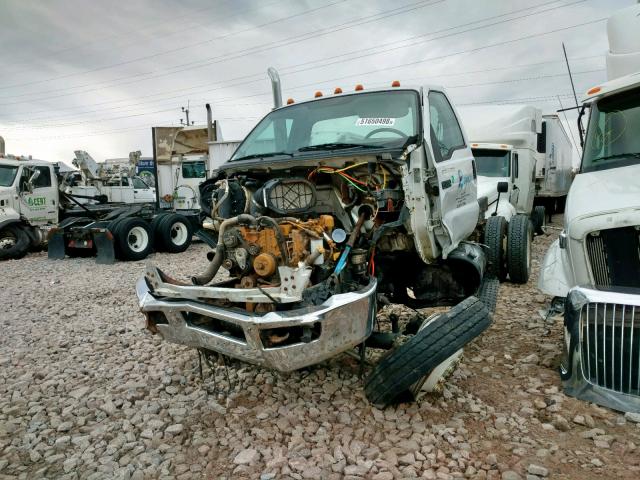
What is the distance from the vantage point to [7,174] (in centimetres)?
1130

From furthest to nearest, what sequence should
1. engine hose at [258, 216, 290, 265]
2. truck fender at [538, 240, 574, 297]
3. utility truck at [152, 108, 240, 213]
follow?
utility truck at [152, 108, 240, 213] < truck fender at [538, 240, 574, 297] < engine hose at [258, 216, 290, 265]

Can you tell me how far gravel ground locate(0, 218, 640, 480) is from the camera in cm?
263

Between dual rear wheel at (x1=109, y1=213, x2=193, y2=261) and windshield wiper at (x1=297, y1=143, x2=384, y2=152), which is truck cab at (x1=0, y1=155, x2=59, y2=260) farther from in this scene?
windshield wiper at (x1=297, y1=143, x2=384, y2=152)

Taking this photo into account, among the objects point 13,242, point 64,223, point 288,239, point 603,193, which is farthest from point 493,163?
point 13,242

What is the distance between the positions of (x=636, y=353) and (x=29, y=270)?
1014 centimetres

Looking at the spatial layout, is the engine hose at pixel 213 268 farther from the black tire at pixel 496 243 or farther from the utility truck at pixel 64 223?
the utility truck at pixel 64 223

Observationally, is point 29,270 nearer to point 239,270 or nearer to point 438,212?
point 239,270

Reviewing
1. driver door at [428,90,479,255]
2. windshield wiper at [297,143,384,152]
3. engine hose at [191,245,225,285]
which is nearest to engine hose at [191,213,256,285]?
engine hose at [191,245,225,285]

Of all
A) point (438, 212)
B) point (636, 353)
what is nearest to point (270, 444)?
point (438, 212)

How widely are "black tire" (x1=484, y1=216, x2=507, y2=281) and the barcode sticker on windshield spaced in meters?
3.27

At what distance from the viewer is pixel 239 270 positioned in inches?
141

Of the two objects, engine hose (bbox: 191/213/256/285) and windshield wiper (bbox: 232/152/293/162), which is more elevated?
windshield wiper (bbox: 232/152/293/162)

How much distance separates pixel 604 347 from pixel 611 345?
0.04m

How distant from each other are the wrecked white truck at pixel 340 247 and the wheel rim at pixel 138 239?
6.82 metres
